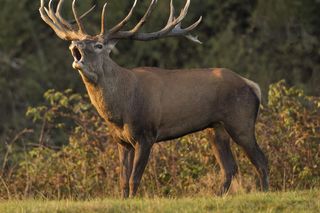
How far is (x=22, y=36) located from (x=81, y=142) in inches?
721

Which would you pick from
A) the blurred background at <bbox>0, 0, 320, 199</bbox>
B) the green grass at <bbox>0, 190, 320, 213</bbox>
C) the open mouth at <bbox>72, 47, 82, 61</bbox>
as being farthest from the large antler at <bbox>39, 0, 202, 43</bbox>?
the blurred background at <bbox>0, 0, 320, 199</bbox>

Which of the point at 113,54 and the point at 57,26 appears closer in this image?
the point at 57,26

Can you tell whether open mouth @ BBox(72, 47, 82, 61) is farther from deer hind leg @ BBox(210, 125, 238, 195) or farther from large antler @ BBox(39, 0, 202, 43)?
deer hind leg @ BBox(210, 125, 238, 195)

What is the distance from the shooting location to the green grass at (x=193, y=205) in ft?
42.7

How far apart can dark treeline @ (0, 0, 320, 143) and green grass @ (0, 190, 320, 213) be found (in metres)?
19.9

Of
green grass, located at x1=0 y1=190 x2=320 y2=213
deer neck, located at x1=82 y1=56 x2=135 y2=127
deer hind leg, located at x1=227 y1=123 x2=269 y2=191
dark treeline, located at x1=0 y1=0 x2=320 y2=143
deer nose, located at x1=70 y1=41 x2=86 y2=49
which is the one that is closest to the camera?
green grass, located at x1=0 y1=190 x2=320 y2=213

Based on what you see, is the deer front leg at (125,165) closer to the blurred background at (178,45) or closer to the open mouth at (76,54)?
the open mouth at (76,54)

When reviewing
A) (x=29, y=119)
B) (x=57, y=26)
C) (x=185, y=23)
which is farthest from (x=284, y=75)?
(x=57, y=26)

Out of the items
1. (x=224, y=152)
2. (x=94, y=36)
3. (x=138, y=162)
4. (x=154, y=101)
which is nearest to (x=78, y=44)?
(x=94, y=36)

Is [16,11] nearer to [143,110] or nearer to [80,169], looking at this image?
[80,169]

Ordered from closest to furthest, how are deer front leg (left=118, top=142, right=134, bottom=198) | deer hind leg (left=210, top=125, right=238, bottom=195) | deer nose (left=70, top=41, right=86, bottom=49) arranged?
1. deer nose (left=70, top=41, right=86, bottom=49)
2. deer front leg (left=118, top=142, right=134, bottom=198)
3. deer hind leg (left=210, top=125, right=238, bottom=195)

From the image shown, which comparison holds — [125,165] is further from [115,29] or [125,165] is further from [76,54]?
[115,29]

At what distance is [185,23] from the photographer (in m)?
35.7

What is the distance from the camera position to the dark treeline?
34562mm
